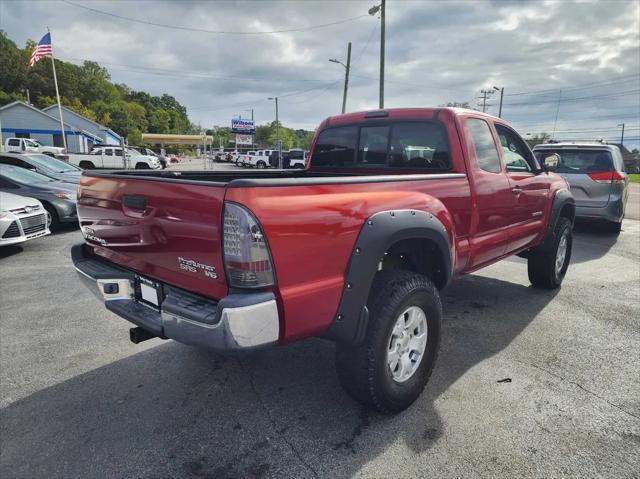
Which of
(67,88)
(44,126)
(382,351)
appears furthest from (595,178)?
(67,88)

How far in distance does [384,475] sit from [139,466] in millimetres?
1257

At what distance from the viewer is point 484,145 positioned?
3.57 m

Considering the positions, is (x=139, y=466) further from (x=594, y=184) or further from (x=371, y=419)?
(x=594, y=184)

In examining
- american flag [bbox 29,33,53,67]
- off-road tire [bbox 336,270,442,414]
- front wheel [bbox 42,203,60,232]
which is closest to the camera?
off-road tire [bbox 336,270,442,414]

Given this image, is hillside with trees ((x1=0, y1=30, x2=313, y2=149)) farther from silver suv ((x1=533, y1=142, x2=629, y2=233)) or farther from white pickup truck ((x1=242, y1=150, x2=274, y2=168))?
silver suv ((x1=533, y1=142, x2=629, y2=233))

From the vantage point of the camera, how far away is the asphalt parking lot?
219 cm

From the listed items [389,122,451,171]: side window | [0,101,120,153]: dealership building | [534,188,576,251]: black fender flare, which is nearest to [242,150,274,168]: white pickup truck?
[0,101,120,153]: dealership building

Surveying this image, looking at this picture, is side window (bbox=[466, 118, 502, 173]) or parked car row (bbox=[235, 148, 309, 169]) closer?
side window (bbox=[466, 118, 502, 173])

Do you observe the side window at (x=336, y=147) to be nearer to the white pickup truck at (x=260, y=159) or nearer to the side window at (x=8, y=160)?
the side window at (x=8, y=160)

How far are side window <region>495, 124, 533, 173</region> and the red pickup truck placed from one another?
225 millimetres

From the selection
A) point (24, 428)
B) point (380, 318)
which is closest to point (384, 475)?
point (380, 318)

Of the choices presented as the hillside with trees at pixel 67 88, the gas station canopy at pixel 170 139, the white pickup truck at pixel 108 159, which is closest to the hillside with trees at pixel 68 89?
the hillside with trees at pixel 67 88

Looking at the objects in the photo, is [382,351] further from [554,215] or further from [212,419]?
[554,215]

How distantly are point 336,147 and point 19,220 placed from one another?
531 centimetres
